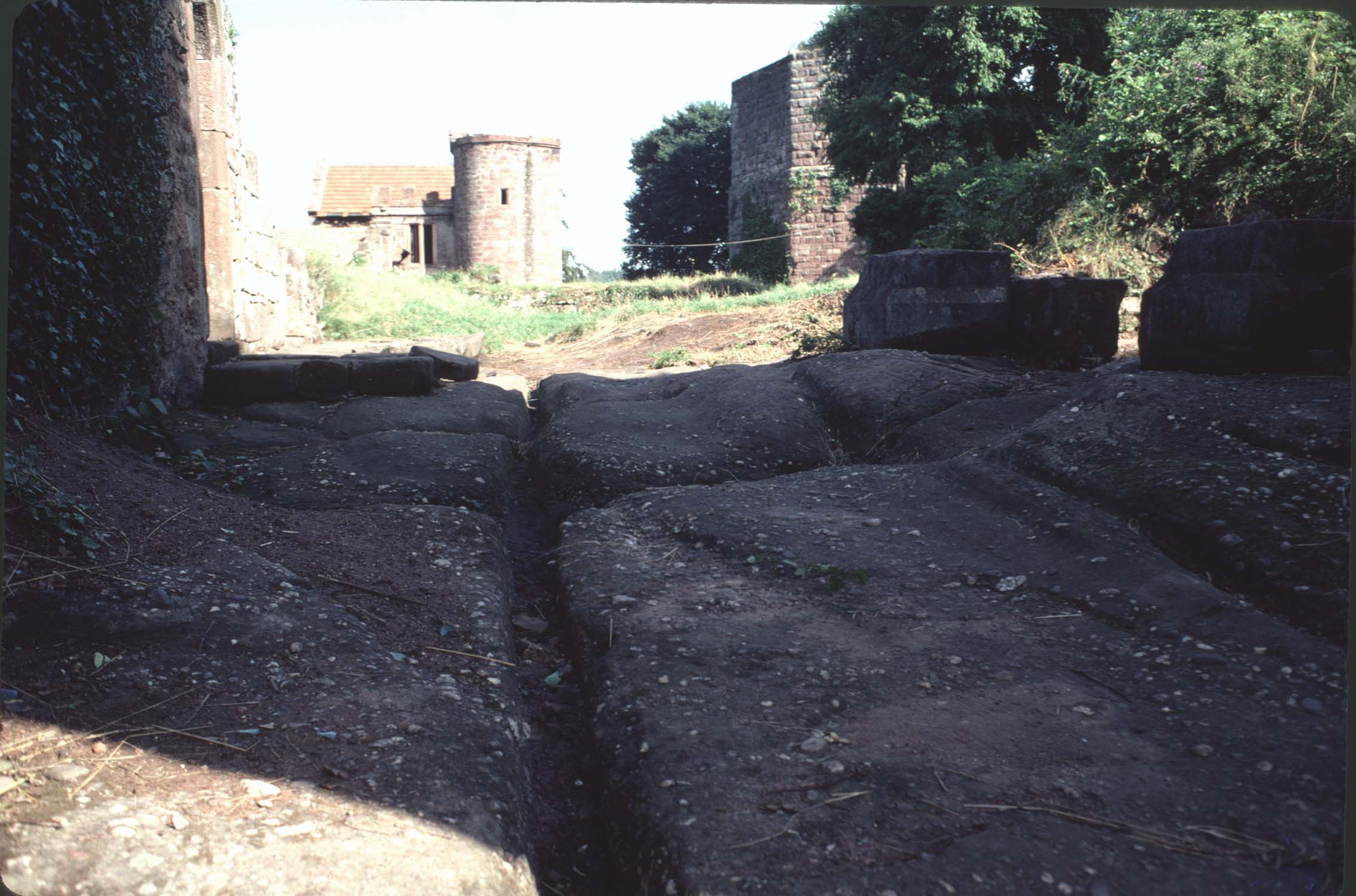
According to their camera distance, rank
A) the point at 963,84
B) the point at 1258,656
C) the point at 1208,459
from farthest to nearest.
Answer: the point at 963,84 < the point at 1208,459 < the point at 1258,656

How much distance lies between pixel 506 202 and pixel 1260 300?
23.6 metres

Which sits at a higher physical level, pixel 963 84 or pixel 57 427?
pixel 963 84

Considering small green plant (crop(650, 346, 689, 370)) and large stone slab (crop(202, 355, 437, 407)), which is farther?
small green plant (crop(650, 346, 689, 370))

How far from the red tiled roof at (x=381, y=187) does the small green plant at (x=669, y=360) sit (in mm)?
19596

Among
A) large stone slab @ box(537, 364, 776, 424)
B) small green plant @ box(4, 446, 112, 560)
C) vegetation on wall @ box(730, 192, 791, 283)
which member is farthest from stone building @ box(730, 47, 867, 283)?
small green plant @ box(4, 446, 112, 560)

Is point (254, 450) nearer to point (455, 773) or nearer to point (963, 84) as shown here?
point (455, 773)

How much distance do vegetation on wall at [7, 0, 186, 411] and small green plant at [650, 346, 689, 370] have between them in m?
3.87

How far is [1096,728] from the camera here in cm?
174

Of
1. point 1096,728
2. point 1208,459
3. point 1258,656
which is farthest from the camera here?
point 1208,459

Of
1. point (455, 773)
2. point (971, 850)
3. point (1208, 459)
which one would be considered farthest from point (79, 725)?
point (1208, 459)

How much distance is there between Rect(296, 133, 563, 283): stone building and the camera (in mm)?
24875

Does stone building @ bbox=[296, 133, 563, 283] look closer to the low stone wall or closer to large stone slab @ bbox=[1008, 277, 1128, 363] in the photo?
the low stone wall

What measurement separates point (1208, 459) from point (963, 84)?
546 inches

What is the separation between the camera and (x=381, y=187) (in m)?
25.9
